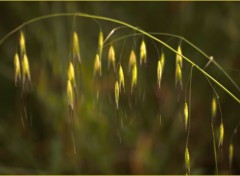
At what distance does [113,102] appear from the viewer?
183 cm

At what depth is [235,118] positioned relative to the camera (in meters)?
1.67

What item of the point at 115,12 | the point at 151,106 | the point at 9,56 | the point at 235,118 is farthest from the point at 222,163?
the point at 9,56

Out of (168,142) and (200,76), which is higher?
(200,76)

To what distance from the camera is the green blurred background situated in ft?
5.26

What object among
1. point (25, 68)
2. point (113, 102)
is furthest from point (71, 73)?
point (113, 102)

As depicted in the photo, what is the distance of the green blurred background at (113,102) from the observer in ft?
5.26

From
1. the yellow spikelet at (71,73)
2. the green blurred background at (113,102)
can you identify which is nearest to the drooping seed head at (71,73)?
the yellow spikelet at (71,73)

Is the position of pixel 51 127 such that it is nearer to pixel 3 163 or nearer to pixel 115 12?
pixel 3 163

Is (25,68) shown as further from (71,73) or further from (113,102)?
(113,102)

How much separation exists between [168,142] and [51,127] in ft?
1.36

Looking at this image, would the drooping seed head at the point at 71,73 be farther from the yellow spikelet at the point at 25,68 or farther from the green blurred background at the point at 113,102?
the green blurred background at the point at 113,102

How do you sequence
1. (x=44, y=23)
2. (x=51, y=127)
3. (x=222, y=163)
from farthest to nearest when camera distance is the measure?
(x=44, y=23) → (x=51, y=127) → (x=222, y=163)

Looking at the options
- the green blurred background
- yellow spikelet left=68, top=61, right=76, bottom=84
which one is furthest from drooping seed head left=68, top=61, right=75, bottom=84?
the green blurred background

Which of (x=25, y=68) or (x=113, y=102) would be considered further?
(x=113, y=102)
